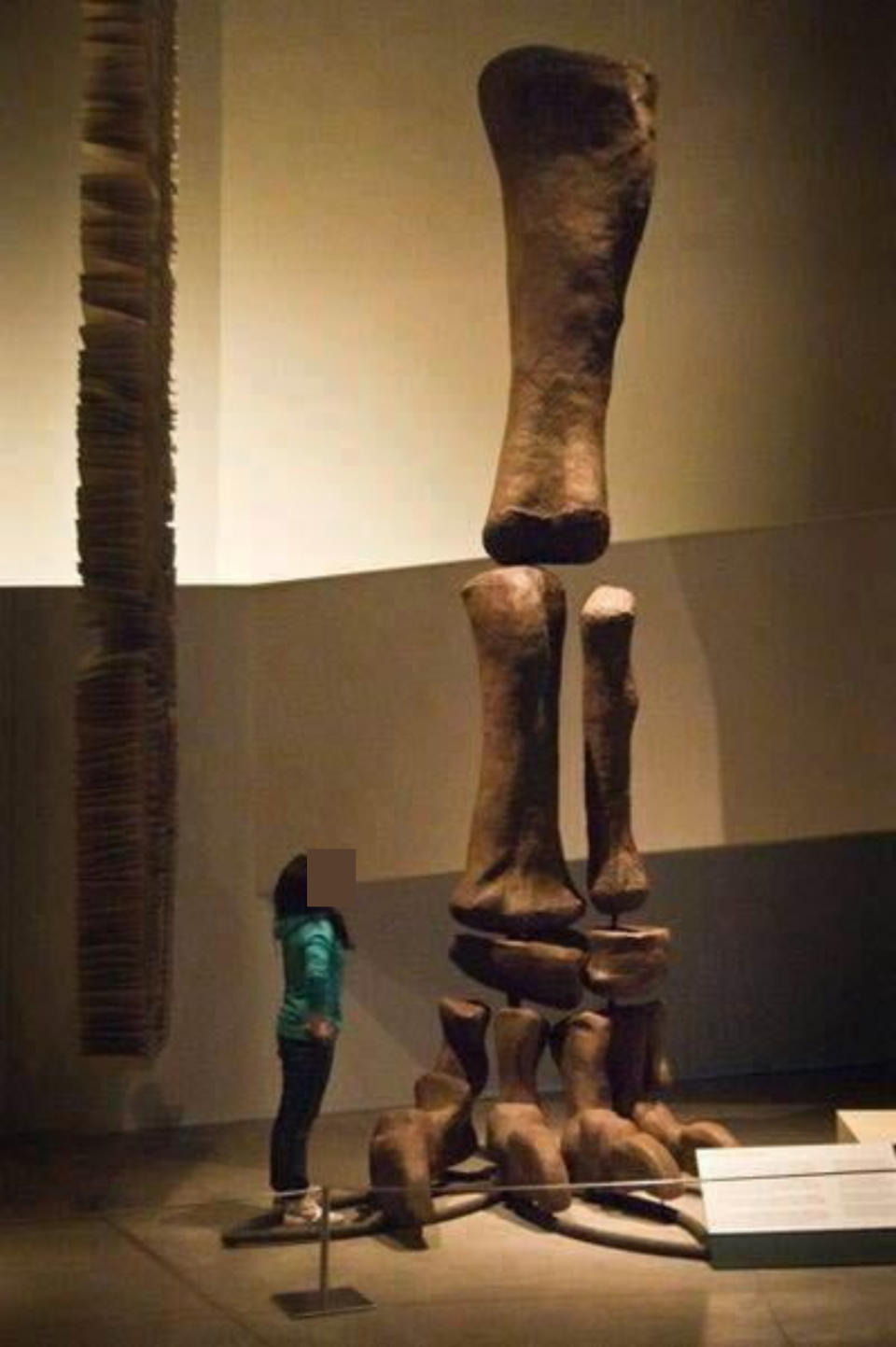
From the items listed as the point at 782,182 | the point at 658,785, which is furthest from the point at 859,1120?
the point at 782,182

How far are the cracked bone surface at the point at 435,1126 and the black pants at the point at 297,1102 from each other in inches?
6.8

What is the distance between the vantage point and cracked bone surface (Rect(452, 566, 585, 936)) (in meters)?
4.88

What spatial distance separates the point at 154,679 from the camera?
4449 millimetres

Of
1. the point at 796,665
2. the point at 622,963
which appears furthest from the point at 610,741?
the point at 796,665

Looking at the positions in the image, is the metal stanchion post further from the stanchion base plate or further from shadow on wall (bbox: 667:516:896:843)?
shadow on wall (bbox: 667:516:896:843)

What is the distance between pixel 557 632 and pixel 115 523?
1.22m

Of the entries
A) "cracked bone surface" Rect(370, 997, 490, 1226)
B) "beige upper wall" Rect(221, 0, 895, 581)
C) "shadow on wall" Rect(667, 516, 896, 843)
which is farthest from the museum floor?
"beige upper wall" Rect(221, 0, 895, 581)

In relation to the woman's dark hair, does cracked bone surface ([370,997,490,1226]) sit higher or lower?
lower

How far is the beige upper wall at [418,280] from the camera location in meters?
6.05

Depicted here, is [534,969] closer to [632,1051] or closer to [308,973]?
[632,1051]

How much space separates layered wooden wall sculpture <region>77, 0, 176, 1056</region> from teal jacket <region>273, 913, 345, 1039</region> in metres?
0.44

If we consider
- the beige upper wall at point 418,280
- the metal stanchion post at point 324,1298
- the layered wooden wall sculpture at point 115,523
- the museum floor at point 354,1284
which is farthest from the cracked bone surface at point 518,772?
the beige upper wall at point 418,280

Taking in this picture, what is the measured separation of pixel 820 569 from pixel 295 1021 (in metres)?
2.55

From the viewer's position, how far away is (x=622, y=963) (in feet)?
15.9
